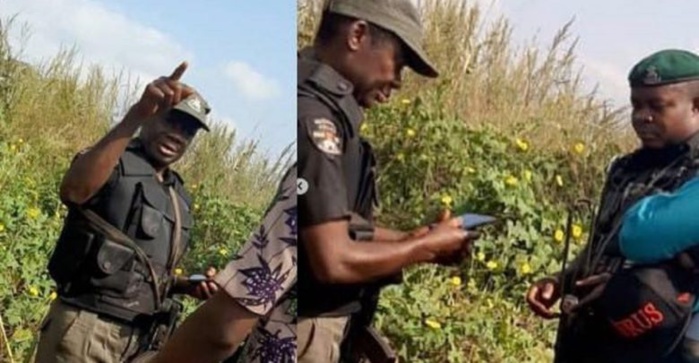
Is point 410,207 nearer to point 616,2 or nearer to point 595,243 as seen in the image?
point 595,243

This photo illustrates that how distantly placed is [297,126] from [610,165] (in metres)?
0.60

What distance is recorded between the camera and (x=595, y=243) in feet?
7.35

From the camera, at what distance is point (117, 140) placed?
221 cm

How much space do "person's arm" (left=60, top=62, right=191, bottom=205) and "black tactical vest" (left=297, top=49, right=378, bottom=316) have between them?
0.23 metres

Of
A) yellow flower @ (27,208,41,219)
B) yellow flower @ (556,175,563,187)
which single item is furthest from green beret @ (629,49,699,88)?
yellow flower @ (27,208,41,219)

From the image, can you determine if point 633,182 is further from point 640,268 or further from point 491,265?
point 491,265

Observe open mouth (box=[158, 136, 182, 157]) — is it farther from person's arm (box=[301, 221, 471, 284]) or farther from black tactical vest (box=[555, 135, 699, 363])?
black tactical vest (box=[555, 135, 699, 363])

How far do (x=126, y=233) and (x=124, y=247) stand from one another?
0.03 m

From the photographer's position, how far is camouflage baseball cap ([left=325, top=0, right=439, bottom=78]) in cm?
214

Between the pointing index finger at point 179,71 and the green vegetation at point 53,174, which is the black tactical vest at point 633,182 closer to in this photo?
the green vegetation at point 53,174

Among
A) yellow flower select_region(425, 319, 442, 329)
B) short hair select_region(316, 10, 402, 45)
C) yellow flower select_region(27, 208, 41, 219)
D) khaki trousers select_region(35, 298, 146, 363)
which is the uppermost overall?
short hair select_region(316, 10, 402, 45)

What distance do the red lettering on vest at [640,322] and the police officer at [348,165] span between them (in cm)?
32

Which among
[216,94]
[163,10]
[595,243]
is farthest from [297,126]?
[595,243]

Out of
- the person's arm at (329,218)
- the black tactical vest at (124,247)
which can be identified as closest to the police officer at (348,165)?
the person's arm at (329,218)
